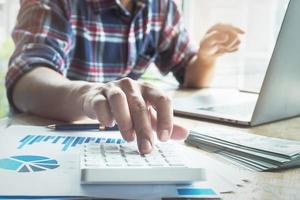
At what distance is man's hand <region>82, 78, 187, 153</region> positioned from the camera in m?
0.55

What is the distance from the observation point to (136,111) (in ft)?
1.86

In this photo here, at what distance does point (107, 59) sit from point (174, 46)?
0.92 ft

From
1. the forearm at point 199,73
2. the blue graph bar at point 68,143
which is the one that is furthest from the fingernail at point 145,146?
the forearm at point 199,73

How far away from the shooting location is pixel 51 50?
3.15 feet

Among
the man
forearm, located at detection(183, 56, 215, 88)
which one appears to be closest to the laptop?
the man

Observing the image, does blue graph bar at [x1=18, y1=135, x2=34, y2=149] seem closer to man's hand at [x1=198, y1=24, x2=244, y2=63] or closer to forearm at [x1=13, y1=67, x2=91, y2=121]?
forearm at [x1=13, y1=67, x2=91, y2=121]

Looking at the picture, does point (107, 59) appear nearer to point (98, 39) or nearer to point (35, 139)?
point (98, 39)

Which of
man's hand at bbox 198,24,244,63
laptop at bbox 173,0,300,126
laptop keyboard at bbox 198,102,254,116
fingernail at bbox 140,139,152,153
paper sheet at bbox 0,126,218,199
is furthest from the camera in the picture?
man's hand at bbox 198,24,244,63

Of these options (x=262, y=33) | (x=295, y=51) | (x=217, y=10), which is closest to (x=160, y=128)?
(x=295, y=51)

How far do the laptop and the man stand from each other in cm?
18

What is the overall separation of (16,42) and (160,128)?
55 cm

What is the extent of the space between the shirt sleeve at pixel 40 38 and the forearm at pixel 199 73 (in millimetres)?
446

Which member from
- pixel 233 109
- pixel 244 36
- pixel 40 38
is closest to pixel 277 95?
pixel 233 109

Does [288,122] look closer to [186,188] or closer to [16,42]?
[186,188]
